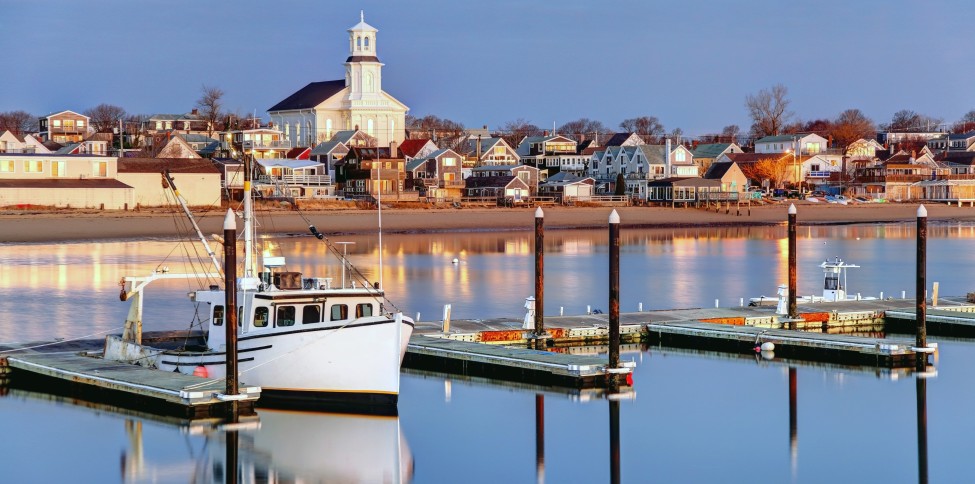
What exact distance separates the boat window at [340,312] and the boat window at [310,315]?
334 mm

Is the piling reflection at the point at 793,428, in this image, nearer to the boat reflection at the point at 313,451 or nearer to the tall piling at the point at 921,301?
the tall piling at the point at 921,301

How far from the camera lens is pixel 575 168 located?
149 m

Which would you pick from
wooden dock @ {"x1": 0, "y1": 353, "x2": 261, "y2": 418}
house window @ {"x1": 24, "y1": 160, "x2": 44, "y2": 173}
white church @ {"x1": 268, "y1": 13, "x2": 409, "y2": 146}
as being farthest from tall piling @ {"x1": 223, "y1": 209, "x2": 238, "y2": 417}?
white church @ {"x1": 268, "y1": 13, "x2": 409, "y2": 146}

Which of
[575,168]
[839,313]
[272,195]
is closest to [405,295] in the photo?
[839,313]

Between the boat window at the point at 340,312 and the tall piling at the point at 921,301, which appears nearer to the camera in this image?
the boat window at the point at 340,312

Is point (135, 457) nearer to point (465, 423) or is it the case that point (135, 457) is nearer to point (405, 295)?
point (465, 423)

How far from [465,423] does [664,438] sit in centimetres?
425

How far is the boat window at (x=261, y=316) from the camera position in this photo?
28.1 metres

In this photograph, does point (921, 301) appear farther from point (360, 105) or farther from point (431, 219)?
point (360, 105)

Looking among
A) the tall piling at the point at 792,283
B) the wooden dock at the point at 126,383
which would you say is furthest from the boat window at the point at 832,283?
the wooden dock at the point at 126,383

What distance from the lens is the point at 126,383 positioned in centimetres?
2819

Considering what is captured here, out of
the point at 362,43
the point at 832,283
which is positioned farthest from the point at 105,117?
the point at 832,283

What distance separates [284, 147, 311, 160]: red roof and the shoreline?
26397 mm

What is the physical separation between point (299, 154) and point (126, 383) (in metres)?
105
